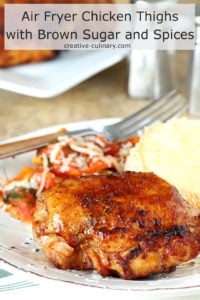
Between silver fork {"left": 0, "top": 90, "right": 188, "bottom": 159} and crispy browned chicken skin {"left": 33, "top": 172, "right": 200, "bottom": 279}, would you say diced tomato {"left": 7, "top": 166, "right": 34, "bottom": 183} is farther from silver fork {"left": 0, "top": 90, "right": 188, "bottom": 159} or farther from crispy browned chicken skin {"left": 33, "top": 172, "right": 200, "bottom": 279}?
crispy browned chicken skin {"left": 33, "top": 172, "right": 200, "bottom": 279}

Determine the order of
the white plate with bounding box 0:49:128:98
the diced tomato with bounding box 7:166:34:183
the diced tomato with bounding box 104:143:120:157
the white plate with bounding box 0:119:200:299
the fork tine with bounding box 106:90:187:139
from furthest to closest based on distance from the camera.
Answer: the white plate with bounding box 0:49:128:98 → the fork tine with bounding box 106:90:187:139 → the diced tomato with bounding box 104:143:120:157 → the diced tomato with bounding box 7:166:34:183 → the white plate with bounding box 0:119:200:299

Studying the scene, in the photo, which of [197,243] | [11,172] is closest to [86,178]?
[197,243]

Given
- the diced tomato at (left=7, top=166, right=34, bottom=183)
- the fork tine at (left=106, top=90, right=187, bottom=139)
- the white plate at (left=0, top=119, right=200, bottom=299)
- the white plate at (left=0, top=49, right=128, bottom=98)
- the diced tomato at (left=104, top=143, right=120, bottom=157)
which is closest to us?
the white plate at (left=0, top=119, right=200, bottom=299)

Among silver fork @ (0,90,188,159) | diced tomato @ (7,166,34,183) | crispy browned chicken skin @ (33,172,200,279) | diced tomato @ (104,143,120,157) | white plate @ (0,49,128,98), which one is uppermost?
white plate @ (0,49,128,98)

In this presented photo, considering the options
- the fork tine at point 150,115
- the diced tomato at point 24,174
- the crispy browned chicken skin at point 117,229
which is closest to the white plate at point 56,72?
the fork tine at point 150,115

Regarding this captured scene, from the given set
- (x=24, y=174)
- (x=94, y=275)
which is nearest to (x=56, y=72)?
(x=24, y=174)

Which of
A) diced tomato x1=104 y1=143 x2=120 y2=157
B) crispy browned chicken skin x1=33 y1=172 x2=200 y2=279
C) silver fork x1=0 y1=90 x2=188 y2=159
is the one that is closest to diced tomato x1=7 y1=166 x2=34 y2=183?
silver fork x1=0 y1=90 x2=188 y2=159

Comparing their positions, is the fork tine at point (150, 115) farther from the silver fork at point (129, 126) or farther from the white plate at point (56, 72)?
the white plate at point (56, 72)

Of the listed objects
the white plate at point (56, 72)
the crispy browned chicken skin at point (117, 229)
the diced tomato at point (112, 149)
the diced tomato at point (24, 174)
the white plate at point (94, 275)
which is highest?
the white plate at point (56, 72)
